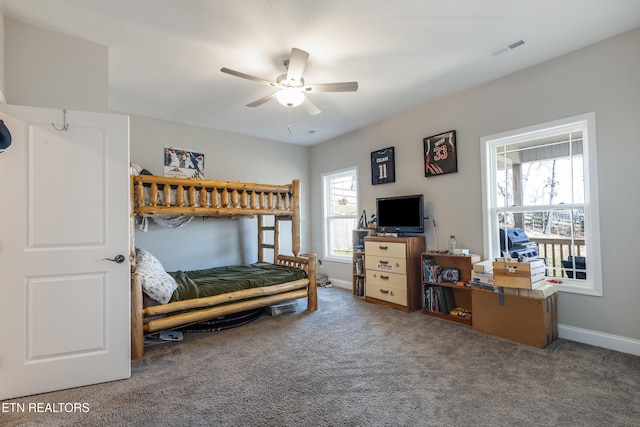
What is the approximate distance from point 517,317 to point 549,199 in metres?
1.26

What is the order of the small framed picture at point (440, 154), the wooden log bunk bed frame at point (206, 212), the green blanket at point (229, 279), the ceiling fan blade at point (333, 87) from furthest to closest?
the small framed picture at point (440, 154) → the green blanket at point (229, 279) → the wooden log bunk bed frame at point (206, 212) → the ceiling fan blade at point (333, 87)

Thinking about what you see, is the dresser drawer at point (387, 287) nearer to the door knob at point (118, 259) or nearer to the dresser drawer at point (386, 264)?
the dresser drawer at point (386, 264)

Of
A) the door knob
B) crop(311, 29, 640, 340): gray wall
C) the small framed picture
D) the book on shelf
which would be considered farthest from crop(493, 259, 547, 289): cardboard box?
the door knob

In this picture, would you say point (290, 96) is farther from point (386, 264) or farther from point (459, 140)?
point (386, 264)

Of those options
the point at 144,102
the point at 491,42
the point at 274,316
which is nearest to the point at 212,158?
the point at 144,102

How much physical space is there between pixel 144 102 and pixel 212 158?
1.28 meters

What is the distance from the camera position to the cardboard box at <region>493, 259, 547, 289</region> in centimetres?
274

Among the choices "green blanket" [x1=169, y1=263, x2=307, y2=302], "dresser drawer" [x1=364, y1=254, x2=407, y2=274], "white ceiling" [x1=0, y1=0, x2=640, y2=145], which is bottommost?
"green blanket" [x1=169, y1=263, x2=307, y2=302]

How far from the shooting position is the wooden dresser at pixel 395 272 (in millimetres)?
3818

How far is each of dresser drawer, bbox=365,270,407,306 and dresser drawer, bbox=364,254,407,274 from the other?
0.19ft

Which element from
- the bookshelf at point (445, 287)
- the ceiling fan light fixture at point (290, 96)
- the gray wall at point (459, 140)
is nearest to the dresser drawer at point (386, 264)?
the bookshelf at point (445, 287)

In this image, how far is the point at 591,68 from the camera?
272 cm

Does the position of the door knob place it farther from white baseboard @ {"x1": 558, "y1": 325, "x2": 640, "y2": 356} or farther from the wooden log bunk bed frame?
white baseboard @ {"x1": 558, "y1": 325, "x2": 640, "y2": 356}

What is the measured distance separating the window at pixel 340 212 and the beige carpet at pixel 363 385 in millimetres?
2438
